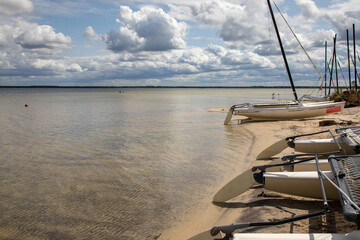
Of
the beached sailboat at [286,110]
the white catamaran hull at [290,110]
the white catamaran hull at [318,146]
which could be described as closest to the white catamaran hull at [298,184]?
the white catamaran hull at [318,146]

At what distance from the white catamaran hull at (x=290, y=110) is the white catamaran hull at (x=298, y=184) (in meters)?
13.7

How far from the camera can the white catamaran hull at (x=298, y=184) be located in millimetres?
4840

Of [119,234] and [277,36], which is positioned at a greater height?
[277,36]

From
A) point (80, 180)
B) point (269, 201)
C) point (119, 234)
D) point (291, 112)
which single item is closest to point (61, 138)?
point (80, 180)

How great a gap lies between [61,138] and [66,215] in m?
8.38

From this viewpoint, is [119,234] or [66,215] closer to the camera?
[119,234]

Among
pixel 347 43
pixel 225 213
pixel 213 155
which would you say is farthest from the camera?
pixel 347 43

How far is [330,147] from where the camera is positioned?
7348mm

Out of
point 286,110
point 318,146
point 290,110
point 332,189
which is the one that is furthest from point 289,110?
point 332,189

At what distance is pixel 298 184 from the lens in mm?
4953

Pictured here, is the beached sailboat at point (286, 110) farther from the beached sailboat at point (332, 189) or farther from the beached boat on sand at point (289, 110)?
the beached sailboat at point (332, 189)

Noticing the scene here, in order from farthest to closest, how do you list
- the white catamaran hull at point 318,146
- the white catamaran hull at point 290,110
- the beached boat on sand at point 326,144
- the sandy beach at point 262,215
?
the white catamaran hull at point 290,110
the white catamaran hull at point 318,146
the beached boat on sand at point 326,144
the sandy beach at point 262,215

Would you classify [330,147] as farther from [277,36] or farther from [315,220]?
[277,36]

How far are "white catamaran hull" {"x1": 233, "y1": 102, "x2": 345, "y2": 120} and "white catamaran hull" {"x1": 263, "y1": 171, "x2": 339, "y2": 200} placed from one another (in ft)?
44.8
